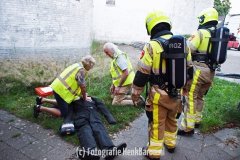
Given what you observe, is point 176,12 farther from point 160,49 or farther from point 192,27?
point 160,49

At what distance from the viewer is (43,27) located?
32.2 ft

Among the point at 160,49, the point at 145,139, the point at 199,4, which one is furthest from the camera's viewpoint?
the point at 199,4

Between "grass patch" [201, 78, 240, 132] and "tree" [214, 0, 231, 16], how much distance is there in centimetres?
3884

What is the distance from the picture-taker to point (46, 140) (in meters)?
4.18

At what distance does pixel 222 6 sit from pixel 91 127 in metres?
45.4

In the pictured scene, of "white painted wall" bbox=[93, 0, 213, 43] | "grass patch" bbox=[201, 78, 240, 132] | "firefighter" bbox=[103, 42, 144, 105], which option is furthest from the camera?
"white painted wall" bbox=[93, 0, 213, 43]

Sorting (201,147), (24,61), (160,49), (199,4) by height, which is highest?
(199,4)

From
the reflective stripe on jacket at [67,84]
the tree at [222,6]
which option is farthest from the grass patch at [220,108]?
the tree at [222,6]

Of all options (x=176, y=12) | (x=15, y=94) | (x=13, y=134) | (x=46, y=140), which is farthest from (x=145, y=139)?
(x=176, y=12)

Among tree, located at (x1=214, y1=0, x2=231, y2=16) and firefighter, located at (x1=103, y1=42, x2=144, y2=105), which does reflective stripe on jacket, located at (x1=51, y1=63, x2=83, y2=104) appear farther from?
tree, located at (x1=214, y1=0, x2=231, y2=16)

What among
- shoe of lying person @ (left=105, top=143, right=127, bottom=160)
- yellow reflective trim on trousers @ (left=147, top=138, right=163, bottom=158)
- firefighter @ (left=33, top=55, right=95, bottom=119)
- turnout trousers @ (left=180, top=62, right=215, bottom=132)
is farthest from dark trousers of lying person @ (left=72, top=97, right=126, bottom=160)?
turnout trousers @ (left=180, top=62, right=215, bottom=132)

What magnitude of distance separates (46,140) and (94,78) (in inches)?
159

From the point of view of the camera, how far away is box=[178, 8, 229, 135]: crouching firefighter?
4207 millimetres

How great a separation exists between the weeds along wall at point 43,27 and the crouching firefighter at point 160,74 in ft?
22.2
